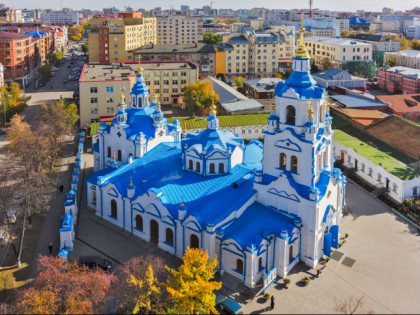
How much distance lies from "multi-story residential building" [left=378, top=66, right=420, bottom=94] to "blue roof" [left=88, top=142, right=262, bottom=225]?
5350 centimetres

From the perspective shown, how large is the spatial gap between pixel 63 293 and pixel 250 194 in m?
14.6

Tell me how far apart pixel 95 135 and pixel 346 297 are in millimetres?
36712

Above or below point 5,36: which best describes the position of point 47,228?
below

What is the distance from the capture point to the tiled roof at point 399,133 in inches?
1854

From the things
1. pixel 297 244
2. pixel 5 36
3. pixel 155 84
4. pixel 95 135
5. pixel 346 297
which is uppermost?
pixel 5 36

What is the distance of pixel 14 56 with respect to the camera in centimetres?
9550

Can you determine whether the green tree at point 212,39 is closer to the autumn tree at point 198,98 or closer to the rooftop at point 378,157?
the autumn tree at point 198,98

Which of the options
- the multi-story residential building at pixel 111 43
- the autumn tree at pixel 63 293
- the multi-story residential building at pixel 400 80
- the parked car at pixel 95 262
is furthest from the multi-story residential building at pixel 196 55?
the autumn tree at pixel 63 293

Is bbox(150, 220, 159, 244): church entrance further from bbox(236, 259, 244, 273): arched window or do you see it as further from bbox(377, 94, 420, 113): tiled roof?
bbox(377, 94, 420, 113): tiled roof

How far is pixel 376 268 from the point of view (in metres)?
30.7

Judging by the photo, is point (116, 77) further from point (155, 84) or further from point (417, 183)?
point (417, 183)

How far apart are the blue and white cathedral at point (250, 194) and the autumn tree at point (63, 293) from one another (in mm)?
8373

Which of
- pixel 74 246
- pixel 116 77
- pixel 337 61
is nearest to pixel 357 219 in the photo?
pixel 74 246

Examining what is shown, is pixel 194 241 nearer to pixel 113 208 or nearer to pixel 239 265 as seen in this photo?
pixel 239 265
